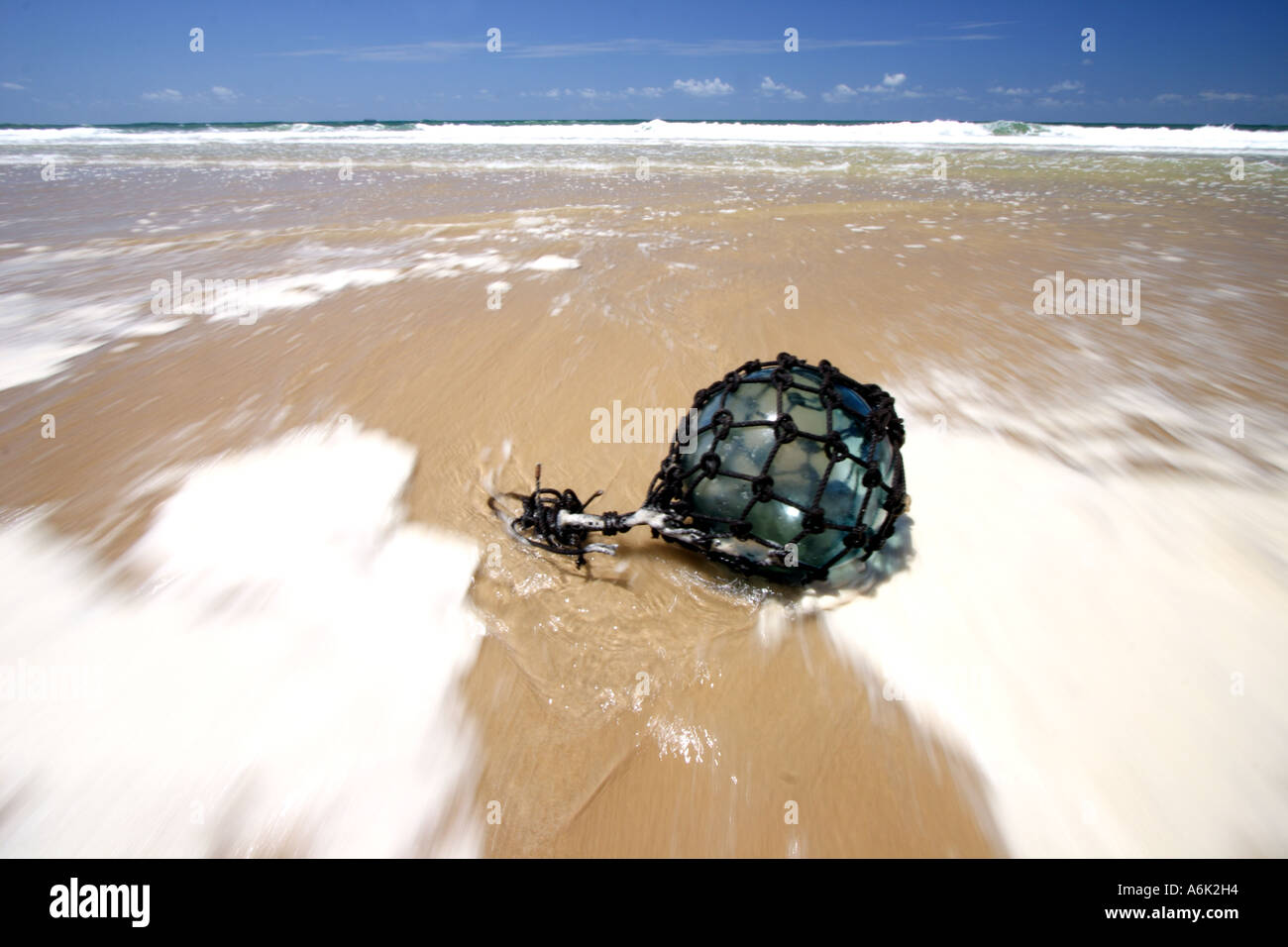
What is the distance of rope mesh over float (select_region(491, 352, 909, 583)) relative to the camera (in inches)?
70.1

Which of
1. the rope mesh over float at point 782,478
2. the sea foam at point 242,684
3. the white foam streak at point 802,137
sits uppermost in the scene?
the white foam streak at point 802,137

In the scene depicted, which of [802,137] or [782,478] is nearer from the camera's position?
[782,478]

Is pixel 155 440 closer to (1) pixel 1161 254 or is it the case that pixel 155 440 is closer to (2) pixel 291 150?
(1) pixel 1161 254

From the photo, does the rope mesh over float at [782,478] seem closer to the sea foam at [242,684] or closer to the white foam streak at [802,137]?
the sea foam at [242,684]

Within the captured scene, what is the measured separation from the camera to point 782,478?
5.88 feet

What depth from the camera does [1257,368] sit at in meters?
3.77

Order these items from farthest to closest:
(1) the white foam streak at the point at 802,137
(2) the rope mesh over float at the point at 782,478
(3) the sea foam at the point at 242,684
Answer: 1. (1) the white foam streak at the point at 802,137
2. (2) the rope mesh over float at the point at 782,478
3. (3) the sea foam at the point at 242,684

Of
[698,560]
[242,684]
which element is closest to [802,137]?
[698,560]

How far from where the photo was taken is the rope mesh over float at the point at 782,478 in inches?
70.1

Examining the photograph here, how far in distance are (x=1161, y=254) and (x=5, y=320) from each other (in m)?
10.7

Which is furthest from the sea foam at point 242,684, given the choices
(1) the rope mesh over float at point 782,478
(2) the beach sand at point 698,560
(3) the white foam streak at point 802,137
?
(3) the white foam streak at point 802,137

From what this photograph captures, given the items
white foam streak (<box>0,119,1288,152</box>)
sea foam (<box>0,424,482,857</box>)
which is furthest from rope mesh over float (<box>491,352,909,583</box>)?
white foam streak (<box>0,119,1288,152</box>)

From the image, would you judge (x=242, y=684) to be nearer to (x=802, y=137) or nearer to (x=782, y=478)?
(x=782, y=478)
